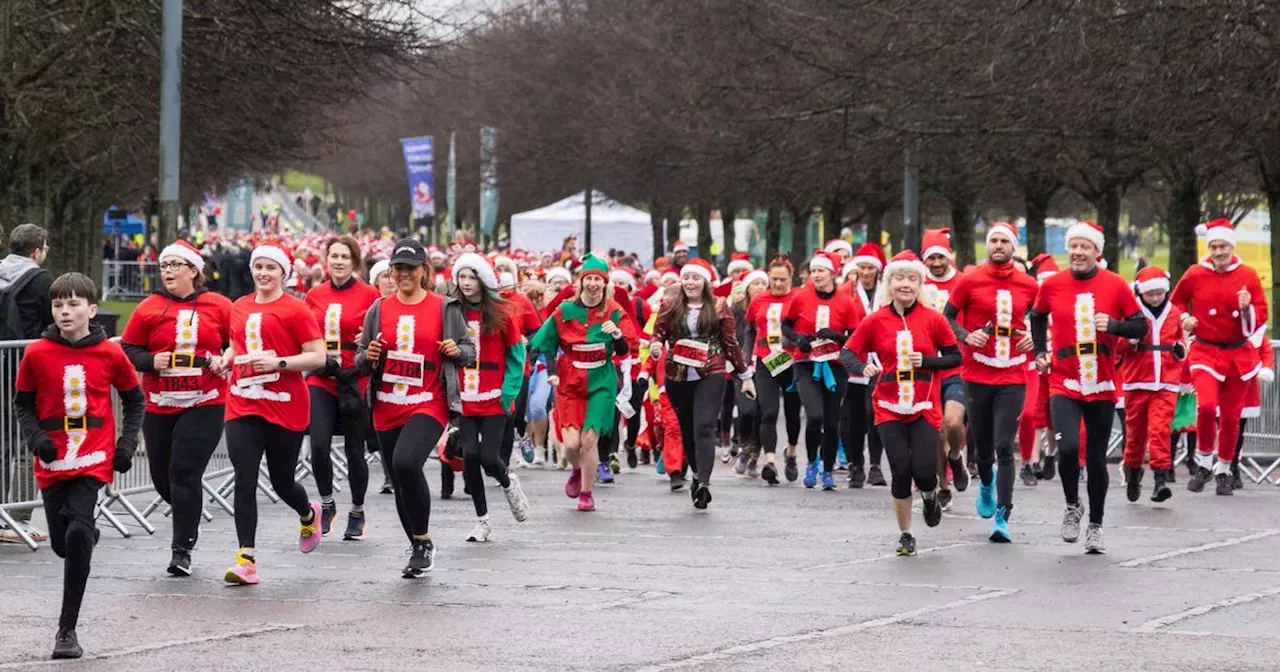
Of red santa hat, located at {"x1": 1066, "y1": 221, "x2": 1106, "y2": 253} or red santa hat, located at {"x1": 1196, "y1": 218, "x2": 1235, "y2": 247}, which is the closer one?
red santa hat, located at {"x1": 1066, "y1": 221, "x2": 1106, "y2": 253}

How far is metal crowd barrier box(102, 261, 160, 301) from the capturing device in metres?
60.0

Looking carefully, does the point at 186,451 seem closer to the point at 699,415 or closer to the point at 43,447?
the point at 43,447

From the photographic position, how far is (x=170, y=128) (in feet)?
69.5

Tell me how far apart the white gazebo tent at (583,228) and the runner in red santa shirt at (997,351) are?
150 ft

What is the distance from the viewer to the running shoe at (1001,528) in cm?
1395

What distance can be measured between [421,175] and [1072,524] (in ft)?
159

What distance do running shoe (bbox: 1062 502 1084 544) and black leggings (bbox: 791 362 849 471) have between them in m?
4.67

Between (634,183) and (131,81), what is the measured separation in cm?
2597

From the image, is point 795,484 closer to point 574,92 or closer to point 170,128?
point 170,128

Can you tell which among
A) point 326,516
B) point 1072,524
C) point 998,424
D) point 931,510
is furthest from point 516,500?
point 1072,524

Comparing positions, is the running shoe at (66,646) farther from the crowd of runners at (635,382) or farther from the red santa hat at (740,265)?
the red santa hat at (740,265)

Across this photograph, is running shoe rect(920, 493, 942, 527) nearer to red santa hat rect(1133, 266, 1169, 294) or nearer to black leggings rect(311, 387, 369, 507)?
black leggings rect(311, 387, 369, 507)

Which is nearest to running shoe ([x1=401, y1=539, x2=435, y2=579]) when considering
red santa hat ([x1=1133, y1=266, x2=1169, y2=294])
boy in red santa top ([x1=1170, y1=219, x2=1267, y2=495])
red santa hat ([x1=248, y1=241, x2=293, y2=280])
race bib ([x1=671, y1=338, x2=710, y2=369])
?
red santa hat ([x1=248, y1=241, x2=293, y2=280])

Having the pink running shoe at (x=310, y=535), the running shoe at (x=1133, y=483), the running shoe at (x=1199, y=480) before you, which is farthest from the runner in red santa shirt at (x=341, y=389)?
the running shoe at (x=1199, y=480)
